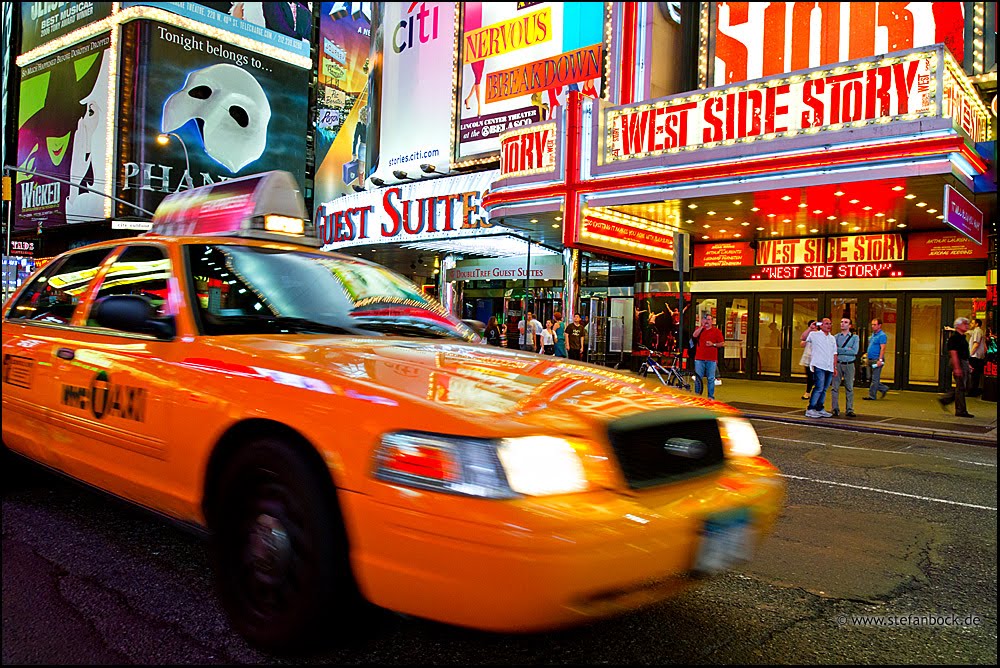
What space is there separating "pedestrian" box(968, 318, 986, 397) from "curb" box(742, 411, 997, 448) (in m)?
6.32

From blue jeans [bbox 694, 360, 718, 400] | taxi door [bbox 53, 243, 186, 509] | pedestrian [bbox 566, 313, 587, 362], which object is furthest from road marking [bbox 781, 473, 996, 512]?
pedestrian [bbox 566, 313, 587, 362]

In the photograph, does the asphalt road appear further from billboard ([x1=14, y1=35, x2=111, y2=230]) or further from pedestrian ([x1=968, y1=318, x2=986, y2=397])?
billboard ([x1=14, y1=35, x2=111, y2=230])

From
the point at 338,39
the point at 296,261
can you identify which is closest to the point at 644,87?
the point at 296,261

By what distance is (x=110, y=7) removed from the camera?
127 feet

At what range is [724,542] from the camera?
2.72 metres

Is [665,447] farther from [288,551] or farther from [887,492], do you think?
[887,492]

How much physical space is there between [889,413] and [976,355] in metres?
4.36

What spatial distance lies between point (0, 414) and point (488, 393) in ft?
11.9

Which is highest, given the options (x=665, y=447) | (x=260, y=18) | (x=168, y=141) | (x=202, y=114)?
(x=260, y=18)

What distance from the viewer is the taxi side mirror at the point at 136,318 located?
10.9 feet

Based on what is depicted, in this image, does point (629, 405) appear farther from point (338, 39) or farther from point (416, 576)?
point (338, 39)

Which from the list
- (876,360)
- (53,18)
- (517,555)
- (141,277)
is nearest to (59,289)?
(141,277)

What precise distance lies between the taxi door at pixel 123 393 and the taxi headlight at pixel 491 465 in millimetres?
1396

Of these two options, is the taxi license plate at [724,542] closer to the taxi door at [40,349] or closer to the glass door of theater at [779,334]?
the taxi door at [40,349]
